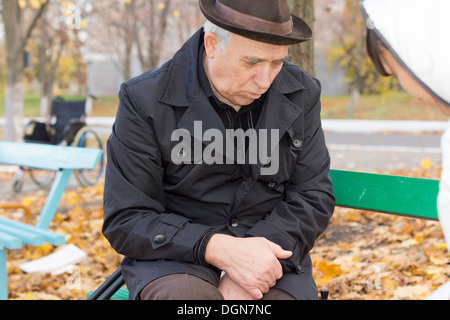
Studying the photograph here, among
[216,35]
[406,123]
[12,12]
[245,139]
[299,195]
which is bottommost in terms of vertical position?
[406,123]

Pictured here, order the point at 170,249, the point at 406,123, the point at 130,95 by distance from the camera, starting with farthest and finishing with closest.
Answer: the point at 406,123 → the point at 130,95 → the point at 170,249

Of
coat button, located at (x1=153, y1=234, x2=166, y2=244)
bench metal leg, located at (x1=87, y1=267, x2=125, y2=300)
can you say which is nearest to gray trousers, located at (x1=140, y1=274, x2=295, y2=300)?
coat button, located at (x1=153, y1=234, x2=166, y2=244)

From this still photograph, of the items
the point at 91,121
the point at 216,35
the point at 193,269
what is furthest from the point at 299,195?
the point at 91,121

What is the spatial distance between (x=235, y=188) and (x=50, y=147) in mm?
2160

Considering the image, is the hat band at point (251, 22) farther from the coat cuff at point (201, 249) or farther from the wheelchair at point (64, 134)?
the wheelchair at point (64, 134)

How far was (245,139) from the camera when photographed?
2.49m

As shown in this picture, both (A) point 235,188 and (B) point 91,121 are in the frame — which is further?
(B) point 91,121

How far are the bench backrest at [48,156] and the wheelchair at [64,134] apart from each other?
175 inches

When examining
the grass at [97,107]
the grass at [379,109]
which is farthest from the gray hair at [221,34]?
the grass at [97,107]

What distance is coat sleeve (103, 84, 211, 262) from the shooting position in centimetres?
227

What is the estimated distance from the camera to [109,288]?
103 inches

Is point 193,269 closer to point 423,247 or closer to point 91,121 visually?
point 423,247

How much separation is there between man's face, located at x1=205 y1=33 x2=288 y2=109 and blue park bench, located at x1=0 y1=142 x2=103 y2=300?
1551 millimetres

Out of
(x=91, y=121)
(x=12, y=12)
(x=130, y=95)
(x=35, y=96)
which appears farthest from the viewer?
(x=35, y=96)
